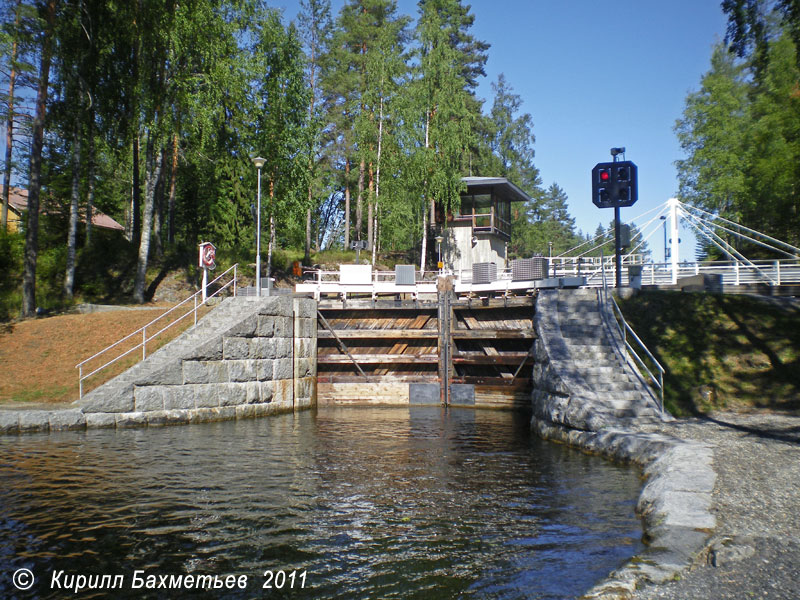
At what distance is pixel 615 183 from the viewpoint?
1775cm

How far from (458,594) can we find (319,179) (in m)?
35.3

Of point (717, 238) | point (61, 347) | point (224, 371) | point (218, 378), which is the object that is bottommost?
point (218, 378)

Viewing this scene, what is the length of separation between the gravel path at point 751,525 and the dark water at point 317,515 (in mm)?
1148

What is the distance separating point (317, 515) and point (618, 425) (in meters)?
7.40

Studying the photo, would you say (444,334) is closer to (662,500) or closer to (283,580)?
(662,500)

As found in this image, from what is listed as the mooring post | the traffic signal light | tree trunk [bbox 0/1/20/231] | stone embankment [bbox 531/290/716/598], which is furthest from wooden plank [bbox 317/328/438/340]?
tree trunk [bbox 0/1/20/231]

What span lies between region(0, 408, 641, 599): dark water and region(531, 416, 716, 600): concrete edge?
382mm

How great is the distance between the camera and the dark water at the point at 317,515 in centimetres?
643

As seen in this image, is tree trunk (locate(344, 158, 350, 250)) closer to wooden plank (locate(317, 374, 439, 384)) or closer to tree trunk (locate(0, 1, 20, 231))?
tree trunk (locate(0, 1, 20, 231))

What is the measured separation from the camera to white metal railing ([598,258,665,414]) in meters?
14.2

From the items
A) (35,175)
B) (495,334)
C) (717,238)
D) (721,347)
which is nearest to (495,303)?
(495,334)

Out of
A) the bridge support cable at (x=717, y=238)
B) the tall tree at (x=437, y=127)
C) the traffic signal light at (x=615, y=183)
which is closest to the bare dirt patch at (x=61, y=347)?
the traffic signal light at (x=615, y=183)

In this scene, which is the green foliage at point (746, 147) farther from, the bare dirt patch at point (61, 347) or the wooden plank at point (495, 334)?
the bare dirt patch at point (61, 347)

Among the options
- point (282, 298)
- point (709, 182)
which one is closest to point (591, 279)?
point (282, 298)
